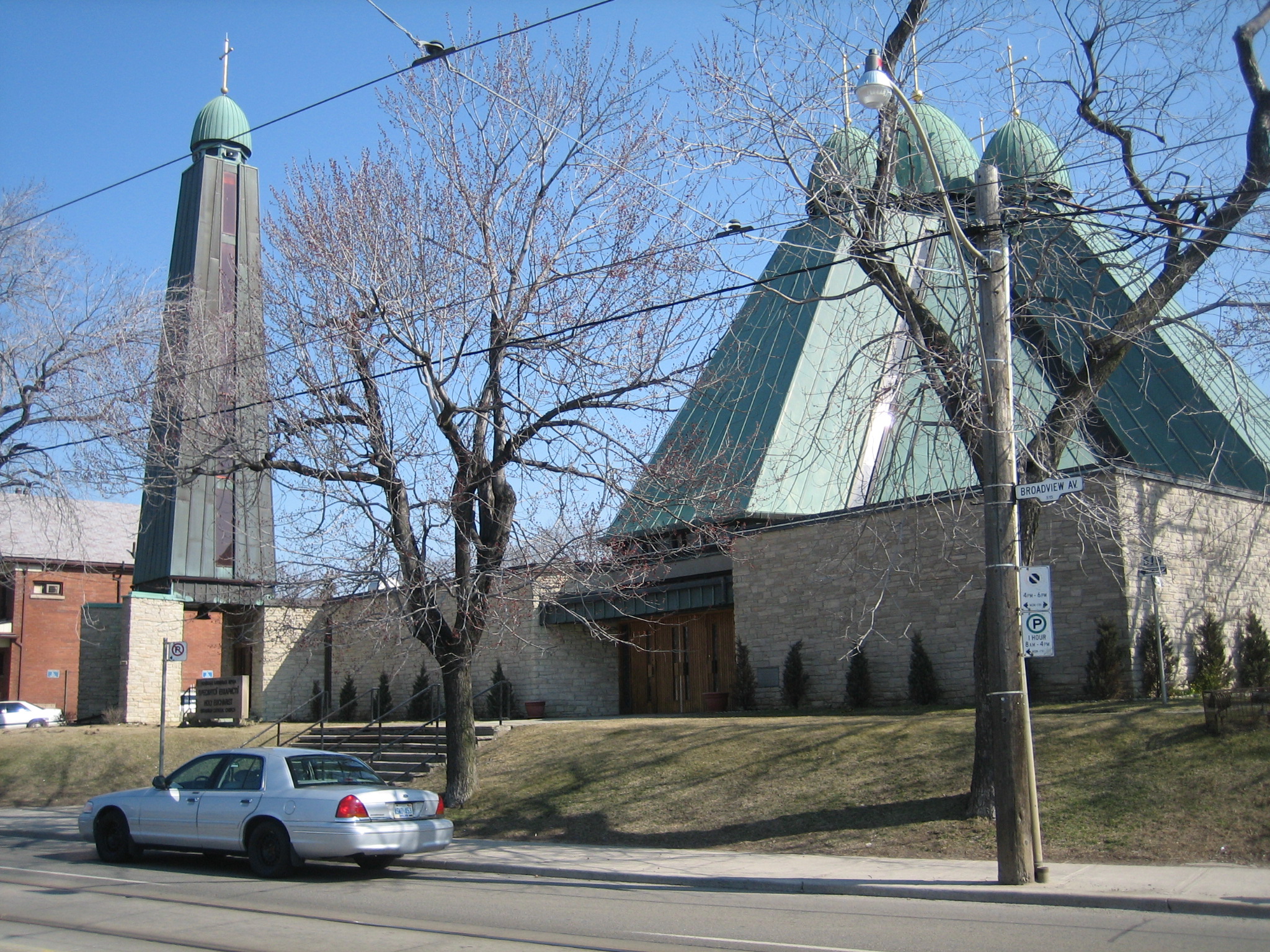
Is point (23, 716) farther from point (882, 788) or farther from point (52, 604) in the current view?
point (882, 788)

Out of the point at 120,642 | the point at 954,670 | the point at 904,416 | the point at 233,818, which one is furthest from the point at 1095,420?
the point at 120,642

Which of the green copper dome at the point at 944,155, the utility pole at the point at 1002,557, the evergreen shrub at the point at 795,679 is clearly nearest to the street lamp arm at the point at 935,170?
the utility pole at the point at 1002,557

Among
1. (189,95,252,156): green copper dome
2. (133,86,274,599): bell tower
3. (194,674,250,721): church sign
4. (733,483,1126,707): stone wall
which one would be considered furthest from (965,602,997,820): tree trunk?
(189,95,252,156): green copper dome

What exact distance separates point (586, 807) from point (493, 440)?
5470 mm

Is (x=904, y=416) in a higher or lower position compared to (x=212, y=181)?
lower

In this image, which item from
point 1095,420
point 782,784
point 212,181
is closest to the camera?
point 782,784

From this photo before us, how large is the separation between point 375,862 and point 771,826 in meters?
4.88

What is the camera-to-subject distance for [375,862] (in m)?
12.8

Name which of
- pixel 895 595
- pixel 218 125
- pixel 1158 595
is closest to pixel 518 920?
pixel 895 595

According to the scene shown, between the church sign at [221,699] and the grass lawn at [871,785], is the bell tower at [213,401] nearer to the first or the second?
the church sign at [221,699]

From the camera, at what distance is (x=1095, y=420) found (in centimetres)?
2461

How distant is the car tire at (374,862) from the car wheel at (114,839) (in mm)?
2781

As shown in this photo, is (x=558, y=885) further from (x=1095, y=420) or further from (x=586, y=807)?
(x=1095, y=420)

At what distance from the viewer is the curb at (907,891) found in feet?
29.0
